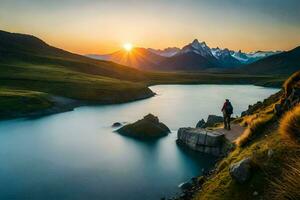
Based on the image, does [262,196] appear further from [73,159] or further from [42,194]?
[73,159]

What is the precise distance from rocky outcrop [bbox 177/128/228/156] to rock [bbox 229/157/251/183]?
24.0 metres

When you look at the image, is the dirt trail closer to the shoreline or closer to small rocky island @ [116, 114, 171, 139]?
small rocky island @ [116, 114, 171, 139]

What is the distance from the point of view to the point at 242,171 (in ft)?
72.8

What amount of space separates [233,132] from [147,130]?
26.0 metres

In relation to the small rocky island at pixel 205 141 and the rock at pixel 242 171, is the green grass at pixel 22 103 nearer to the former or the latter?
the small rocky island at pixel 205 141

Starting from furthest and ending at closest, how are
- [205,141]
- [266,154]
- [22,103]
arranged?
[22,103] → [205,141] → [266,154]

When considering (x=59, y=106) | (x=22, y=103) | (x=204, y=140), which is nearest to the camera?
(x=204, y=140)

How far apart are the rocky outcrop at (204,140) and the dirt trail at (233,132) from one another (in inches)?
29.6

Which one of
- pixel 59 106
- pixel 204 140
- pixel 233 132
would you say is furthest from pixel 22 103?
pixel 233 132

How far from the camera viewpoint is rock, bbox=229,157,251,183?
2182 cm

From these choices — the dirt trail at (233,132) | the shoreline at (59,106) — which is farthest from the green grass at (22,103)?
the dirt trail at (233,132)

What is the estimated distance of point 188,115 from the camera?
4178 inches

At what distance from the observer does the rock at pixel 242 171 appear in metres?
21.8

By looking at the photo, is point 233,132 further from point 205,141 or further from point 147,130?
point 147,130
